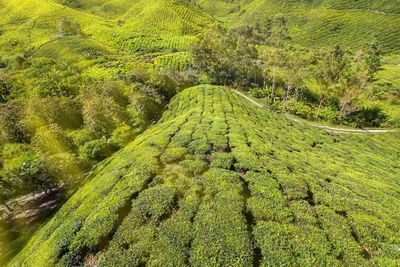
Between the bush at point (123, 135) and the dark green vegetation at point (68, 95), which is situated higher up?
the dark green vegetation at point (68, 95)

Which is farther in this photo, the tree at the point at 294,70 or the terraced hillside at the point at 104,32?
the terraced hillside at the point at 104,32

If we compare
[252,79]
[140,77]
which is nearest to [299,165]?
[140,77]

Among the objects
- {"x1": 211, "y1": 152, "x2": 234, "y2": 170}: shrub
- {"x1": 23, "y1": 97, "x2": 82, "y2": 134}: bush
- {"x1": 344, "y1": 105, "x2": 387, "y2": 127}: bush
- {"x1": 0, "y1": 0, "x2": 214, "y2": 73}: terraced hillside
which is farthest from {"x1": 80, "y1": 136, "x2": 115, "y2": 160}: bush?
{"x1": 344, "y1": 105, "x2": 387, "y2": 127}: bush

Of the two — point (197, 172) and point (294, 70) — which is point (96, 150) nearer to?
point (197, 172)

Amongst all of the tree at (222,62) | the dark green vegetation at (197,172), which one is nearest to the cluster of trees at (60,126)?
the dark green vegetation at (197,172)

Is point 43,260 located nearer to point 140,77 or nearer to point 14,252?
point 14,252

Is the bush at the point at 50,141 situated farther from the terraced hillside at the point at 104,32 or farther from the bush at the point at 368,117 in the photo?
the bush at the point at 368,117

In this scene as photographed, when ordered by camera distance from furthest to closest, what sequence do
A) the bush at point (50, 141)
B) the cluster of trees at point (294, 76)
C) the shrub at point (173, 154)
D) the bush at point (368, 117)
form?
the cluster of trees at point (294, 76), the bush at point (368, 117), the bush at point (50, 141), the shrub at point (173, 154)

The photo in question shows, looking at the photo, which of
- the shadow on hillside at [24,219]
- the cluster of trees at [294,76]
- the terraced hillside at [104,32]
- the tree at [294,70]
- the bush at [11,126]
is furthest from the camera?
the terraced hillside at [104,32]

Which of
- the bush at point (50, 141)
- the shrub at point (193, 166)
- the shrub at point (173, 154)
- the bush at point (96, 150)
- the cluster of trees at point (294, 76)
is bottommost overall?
the bush at point (96, 150)
